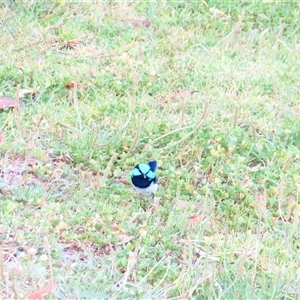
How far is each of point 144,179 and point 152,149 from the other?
0.52 meters

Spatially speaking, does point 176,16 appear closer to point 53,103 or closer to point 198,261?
point 53,103

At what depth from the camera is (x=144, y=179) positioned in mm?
3312

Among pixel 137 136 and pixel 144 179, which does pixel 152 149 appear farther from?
pixel 144 179

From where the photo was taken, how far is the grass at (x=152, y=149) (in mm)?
2902

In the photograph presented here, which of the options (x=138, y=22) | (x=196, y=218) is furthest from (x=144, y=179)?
(x=138, y=22)

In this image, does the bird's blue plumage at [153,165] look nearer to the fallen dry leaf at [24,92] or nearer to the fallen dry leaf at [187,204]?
the fallen dry leaf at [187,204]

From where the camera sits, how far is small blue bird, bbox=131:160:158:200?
331cm

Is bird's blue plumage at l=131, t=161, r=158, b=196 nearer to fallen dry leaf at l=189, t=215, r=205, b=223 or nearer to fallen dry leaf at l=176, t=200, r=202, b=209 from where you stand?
fallen dry leaf at l=176, t=200, r=202, b=209

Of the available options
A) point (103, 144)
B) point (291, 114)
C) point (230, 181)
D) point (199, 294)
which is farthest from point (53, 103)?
point (199, 294)

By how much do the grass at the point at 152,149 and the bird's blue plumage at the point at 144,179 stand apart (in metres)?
0.09

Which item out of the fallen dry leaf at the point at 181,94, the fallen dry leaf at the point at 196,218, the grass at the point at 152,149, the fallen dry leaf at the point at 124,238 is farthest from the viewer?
the fallen dry leaf at the point at 181,94

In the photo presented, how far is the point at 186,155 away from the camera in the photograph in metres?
3.82

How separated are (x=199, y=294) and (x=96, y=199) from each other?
2.60 feet

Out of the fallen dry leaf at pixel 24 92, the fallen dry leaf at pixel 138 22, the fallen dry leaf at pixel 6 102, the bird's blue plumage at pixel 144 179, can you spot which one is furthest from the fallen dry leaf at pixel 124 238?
the fallen dry leaf at pixel 138 22
